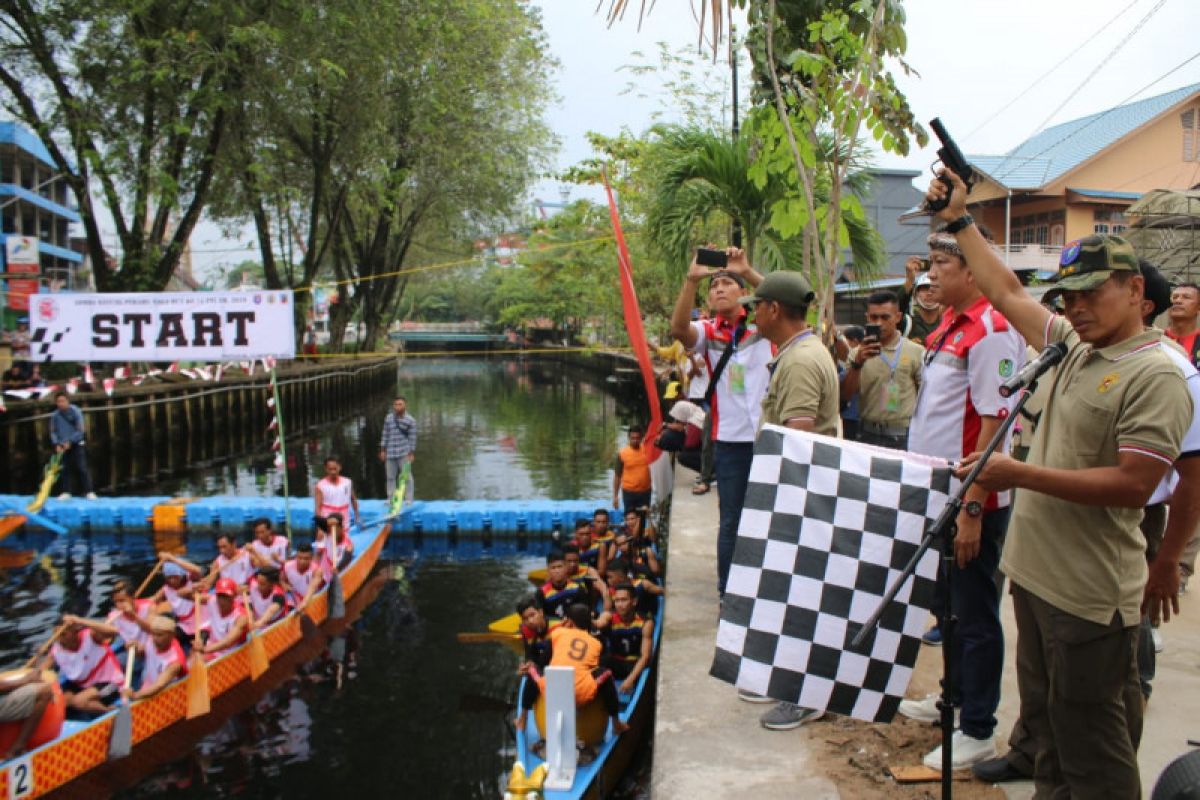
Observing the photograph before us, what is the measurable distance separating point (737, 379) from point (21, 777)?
19.3 ft

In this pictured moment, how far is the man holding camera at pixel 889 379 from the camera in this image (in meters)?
5.84

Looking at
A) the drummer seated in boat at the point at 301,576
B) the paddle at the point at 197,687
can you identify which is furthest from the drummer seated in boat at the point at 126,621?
the drummer seated in boat at the point at 301,576

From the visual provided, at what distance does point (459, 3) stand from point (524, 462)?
12.4 metres

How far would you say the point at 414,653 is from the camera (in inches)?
427

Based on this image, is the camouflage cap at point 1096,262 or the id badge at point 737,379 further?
the id badge at point 737,379

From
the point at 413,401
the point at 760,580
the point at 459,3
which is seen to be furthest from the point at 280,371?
the point at 760,580

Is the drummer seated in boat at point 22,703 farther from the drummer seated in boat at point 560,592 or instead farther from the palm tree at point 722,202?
the palm tree at point 722,202

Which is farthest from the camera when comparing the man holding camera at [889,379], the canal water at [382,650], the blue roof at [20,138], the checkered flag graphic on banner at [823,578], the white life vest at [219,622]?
the blue roof at [20,138]

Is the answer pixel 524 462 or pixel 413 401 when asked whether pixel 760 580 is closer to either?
pixel 524 462

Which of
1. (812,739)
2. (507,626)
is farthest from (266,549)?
(812,739)

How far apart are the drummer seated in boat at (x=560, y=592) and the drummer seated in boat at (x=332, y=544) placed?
397 centimetres

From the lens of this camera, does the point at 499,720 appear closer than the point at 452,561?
Yes

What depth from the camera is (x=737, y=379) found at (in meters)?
5.16

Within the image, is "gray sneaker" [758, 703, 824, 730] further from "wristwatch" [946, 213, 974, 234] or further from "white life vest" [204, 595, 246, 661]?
"white life vest" [204, 595, 246, 661]
